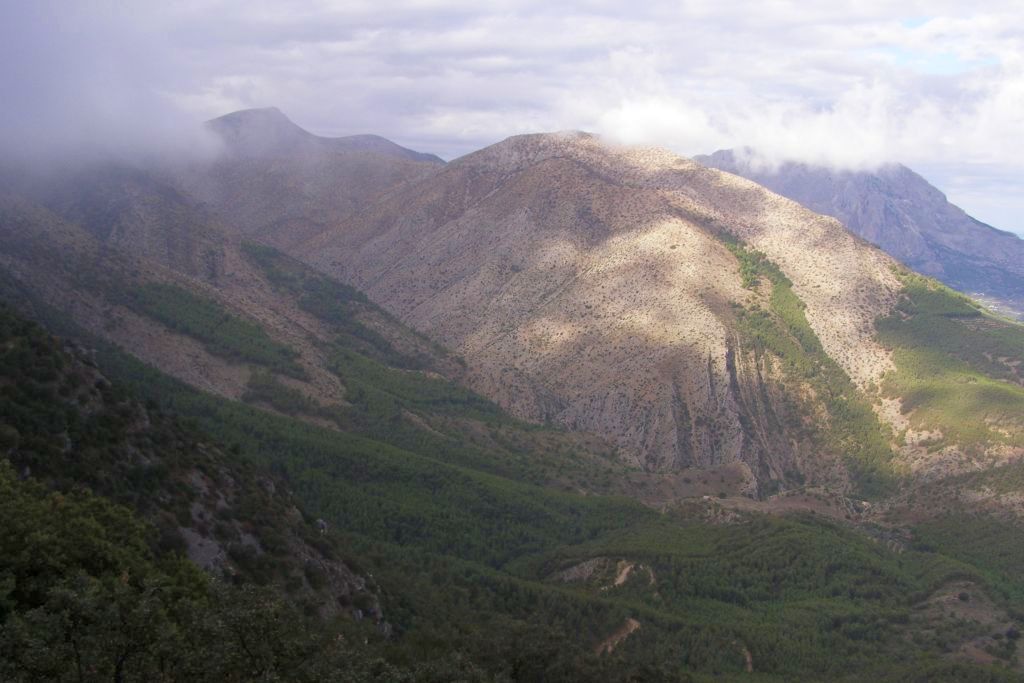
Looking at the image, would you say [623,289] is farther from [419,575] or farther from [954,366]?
[419,575]

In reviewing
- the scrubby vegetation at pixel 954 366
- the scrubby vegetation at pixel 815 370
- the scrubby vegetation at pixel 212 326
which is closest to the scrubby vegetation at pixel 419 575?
the scrubby vegetation at pixel 212 326

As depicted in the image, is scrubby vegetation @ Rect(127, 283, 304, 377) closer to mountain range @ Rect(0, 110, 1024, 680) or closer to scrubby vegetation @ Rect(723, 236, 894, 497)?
mountain range @ Rect(0, 110, 1024, 680)

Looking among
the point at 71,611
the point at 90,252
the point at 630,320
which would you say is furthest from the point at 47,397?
the point at 630,320

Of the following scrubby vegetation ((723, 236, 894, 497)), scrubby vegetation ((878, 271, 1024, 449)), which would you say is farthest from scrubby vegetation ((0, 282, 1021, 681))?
scrubby vegetation ((723, 236, 894, 497))

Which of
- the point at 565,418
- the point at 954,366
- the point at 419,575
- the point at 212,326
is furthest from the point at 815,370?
the point at 419,575

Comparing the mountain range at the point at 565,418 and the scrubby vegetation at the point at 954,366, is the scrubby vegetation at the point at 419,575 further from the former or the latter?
the scrubby vegetation at the point at 954,366

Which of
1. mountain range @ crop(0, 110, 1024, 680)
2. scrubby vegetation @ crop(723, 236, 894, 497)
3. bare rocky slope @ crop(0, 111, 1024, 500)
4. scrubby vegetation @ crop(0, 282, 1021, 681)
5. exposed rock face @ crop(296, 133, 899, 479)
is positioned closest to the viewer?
scrubby vegetation @ crop(0, 282, 1021, 681)

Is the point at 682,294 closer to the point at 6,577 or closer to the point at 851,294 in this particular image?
the point at 851,294
